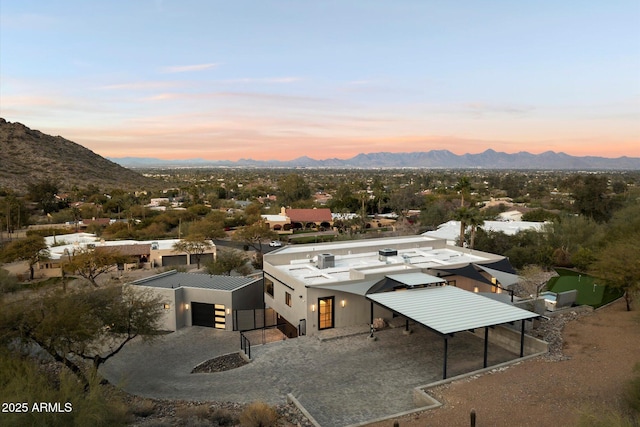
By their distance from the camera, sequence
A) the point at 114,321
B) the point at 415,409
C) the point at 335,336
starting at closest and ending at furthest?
the point at 415,409, the point at 114,321, the point at 335,336

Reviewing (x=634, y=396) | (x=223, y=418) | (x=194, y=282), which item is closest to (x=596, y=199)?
(x=634, y=396)

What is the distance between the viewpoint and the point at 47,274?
4162 cm

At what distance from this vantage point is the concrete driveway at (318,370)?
1509cm

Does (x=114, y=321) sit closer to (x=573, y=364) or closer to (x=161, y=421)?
(x=161, y=421)

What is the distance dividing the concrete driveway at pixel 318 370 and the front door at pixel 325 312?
5.08ft

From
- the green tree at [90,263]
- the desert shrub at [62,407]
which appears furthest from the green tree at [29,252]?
the desert shrub at [62,407]

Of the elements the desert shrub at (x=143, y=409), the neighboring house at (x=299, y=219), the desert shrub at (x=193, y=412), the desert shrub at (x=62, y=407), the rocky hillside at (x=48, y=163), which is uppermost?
the rocky hillside at (x=48, y=163)

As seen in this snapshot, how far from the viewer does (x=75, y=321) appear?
49.6 feet

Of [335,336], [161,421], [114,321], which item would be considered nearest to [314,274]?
[335,336]

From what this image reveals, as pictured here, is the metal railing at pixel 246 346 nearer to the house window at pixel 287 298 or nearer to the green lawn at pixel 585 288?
the house window at pixel 287 298

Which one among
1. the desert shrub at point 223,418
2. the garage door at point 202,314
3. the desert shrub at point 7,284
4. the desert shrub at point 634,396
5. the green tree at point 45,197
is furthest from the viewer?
the green tree at point 45,197

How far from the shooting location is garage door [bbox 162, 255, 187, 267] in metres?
45.4


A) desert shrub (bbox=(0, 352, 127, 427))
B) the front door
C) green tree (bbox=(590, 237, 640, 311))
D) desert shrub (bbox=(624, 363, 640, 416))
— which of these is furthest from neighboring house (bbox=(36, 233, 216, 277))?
desert shrub (bbox=(624, 363, 640, 416))

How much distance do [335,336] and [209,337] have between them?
6969 mm
